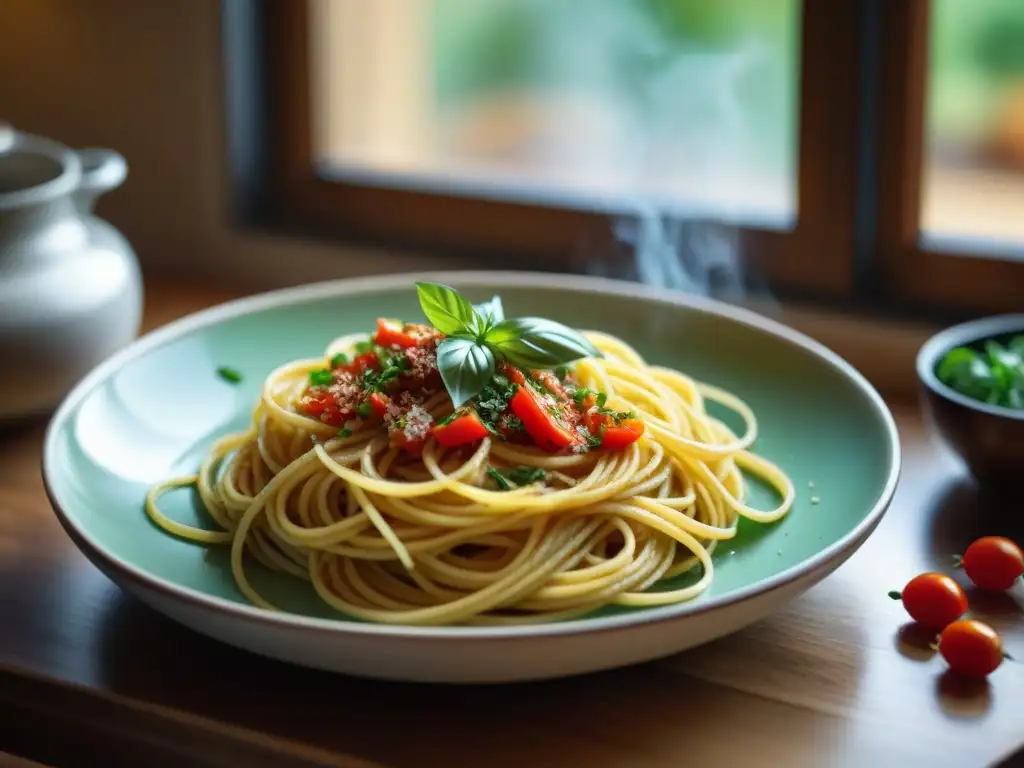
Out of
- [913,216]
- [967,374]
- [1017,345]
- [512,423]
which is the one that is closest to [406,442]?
[512,423]

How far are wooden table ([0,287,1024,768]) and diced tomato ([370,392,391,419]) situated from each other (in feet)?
1.10

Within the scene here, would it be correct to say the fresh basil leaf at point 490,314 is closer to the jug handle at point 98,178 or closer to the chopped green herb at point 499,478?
the chopped green herb at point 499,478

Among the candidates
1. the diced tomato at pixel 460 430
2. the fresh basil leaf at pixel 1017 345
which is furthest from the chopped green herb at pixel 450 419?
the fresh basil leaf at pixel 1017 345

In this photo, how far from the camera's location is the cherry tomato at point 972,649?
1.26 meters

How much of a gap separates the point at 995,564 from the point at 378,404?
0.74 metres

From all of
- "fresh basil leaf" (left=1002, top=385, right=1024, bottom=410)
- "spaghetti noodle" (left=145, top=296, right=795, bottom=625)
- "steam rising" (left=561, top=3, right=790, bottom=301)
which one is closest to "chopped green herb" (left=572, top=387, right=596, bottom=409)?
"spaghetti noodle" (left=145, top=296, right=795, bottom=625)

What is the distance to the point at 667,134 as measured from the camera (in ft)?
7.97

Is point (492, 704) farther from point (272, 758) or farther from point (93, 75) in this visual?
point (93, 75)

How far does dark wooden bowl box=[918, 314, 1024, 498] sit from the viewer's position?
4.96ft

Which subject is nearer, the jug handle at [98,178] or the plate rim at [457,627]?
the plate rim at [457,627]

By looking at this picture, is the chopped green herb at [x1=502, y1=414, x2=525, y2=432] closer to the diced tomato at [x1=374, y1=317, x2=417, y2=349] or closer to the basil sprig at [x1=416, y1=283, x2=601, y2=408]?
the basil sprig at [x1=416, y1=283, x2=601, y2=408]

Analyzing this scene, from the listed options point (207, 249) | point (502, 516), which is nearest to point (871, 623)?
point (502, 516)

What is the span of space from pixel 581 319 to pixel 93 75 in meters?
1.40

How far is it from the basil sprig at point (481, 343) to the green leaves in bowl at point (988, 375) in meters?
0.48
